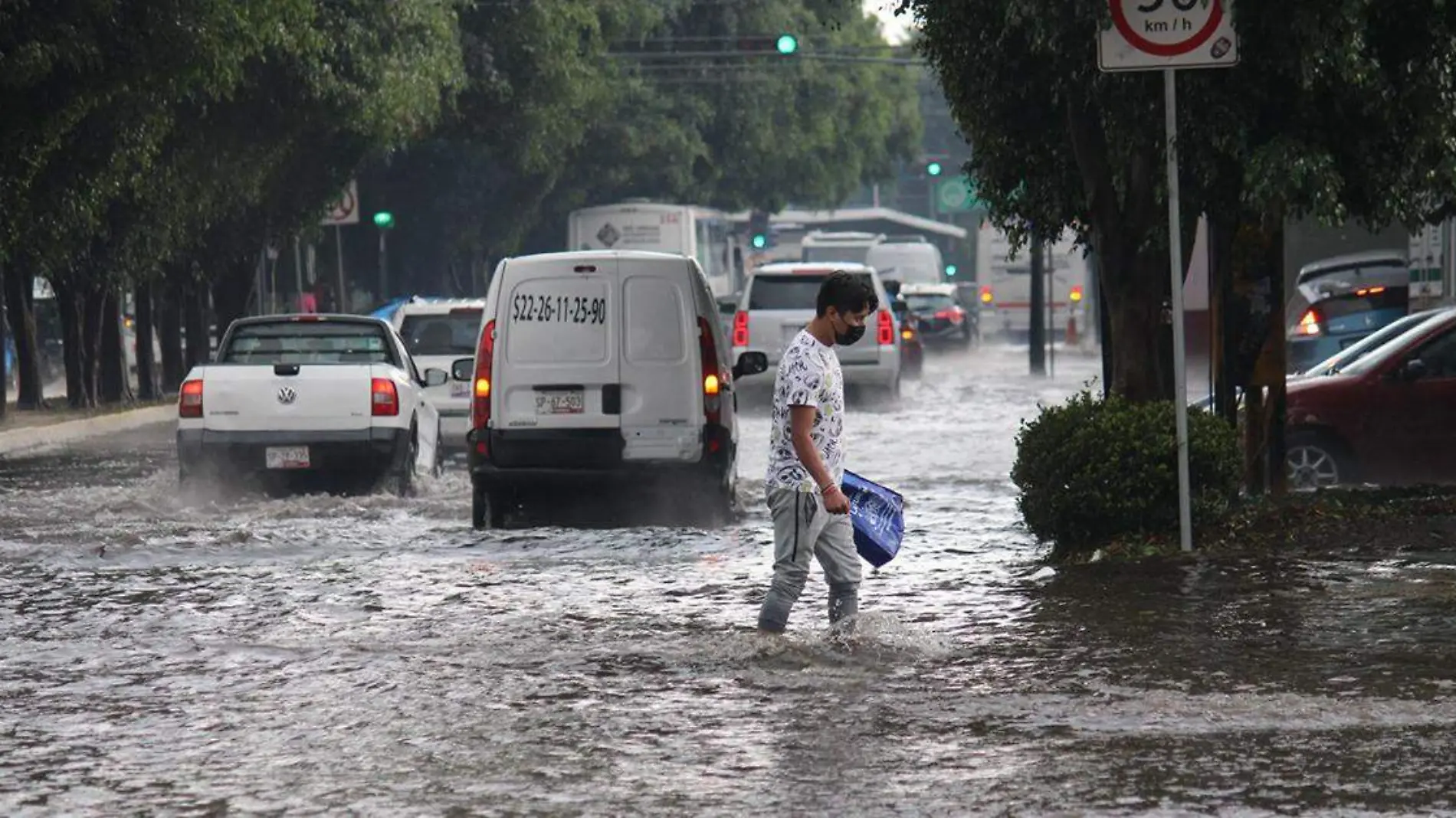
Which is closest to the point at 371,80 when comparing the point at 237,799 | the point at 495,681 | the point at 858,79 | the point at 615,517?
the point at 615,517

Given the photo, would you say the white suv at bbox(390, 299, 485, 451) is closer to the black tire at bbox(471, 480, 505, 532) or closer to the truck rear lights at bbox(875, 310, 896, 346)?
the black tire at bbox(471, 480, 505, 532)

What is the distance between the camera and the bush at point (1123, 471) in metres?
13.3

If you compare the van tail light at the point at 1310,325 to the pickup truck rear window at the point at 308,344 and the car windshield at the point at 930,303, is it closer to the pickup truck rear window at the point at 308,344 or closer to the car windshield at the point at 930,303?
the pickup truck rear window at the point at 308,344

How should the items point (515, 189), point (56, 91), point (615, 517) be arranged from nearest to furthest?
point (615, 517), point (56, 91), point (515, 189)

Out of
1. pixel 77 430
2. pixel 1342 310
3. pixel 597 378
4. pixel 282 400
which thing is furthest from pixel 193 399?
pixel 1342 310

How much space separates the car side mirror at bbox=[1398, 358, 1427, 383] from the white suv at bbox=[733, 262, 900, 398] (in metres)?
14.7

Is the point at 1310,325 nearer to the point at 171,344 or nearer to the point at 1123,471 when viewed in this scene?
the point at 1123,471

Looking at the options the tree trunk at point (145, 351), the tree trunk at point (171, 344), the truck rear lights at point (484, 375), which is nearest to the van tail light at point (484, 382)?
the truck rear lights at point (484, 375)

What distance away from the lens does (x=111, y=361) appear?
37344 mm

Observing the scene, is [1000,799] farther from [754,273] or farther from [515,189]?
[515,189]

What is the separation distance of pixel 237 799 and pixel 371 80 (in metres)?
27.0

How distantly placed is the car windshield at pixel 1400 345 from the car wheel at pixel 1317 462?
514mm

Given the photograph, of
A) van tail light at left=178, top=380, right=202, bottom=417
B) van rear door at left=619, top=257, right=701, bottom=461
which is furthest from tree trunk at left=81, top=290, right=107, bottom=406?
→ van rear door at left=619, top=257, right=701, bottom=461

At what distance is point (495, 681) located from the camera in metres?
9.83
